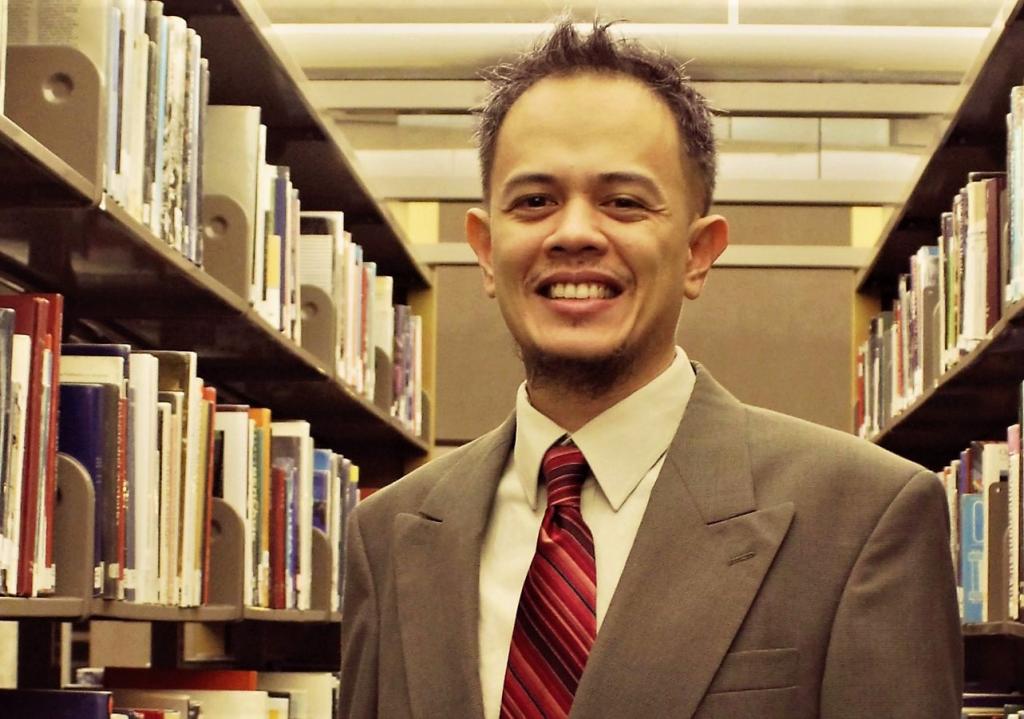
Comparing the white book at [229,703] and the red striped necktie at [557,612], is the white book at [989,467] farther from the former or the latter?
the red striped necktie at [557,612]

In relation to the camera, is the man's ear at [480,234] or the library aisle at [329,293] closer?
the man's ear at [480,234]

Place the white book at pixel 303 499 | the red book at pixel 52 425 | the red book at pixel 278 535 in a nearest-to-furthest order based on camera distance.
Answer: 1. the red book at pixel 52 425
2. the red book at pixel 278 535
3. the white book at pixel 303 499

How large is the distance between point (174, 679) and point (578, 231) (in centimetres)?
174

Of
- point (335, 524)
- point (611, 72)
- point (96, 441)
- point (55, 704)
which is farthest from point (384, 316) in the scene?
point (611, 72)

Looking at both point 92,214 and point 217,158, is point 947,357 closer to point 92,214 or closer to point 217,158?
point 217,158

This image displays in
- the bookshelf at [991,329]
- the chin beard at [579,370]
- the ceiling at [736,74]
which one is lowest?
the chin beard at [579,370]

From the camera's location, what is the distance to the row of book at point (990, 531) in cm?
289

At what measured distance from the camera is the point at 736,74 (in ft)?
16.5

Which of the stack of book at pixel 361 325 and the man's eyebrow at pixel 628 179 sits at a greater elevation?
the stack of book at pixel 361 325

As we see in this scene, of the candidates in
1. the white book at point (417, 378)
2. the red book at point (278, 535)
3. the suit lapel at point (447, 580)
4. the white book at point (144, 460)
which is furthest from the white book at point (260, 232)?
the white book at point (417, 378)

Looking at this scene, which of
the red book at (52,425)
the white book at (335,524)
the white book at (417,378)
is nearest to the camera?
the red book at (52,425)

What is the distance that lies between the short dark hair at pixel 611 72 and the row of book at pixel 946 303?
134 centimetres

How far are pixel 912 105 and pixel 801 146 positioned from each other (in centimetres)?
55

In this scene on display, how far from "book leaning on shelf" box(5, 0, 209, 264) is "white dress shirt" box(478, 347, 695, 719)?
899 mm
